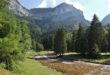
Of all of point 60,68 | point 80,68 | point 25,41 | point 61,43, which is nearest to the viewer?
point 60,68

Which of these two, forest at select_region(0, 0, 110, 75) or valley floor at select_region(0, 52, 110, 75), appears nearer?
forest at select_region(0, 0, 110, 75)

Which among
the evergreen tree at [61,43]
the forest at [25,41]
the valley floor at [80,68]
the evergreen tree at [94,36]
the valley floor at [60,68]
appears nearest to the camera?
the forest at [25,41]

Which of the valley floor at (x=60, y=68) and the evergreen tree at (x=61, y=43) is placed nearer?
the valley floor at (x=60, y=68)

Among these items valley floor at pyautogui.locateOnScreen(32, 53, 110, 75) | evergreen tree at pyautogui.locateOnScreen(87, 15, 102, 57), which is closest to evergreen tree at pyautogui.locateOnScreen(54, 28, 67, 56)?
evergreen tree at pyautogui.locateOnScreen(87, 15, 102, 57)

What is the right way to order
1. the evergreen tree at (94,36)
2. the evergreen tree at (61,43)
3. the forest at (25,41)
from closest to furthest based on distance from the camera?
the forest at (25,41)
the evergreen tree at (94,36)
the evergreen tree at (61,43)

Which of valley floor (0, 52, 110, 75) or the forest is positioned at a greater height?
the forest

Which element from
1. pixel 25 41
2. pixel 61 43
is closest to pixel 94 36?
pixel 61 43

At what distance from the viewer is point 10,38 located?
36938 mm

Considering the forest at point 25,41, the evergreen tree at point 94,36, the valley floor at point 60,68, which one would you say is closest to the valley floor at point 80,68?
the valley floor at point 60,68

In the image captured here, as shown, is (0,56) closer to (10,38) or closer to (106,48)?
(10,38)

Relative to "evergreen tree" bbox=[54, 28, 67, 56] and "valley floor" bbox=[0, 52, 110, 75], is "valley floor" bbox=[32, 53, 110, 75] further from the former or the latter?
"evergreen tree" bbox=[54, 28, 67, 56]

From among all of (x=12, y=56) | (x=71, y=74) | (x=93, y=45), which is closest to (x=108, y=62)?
(x=93, y=45)

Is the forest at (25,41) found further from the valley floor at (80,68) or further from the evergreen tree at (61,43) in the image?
the valley floor at (80,68)

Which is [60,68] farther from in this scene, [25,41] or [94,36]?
[94,36]
